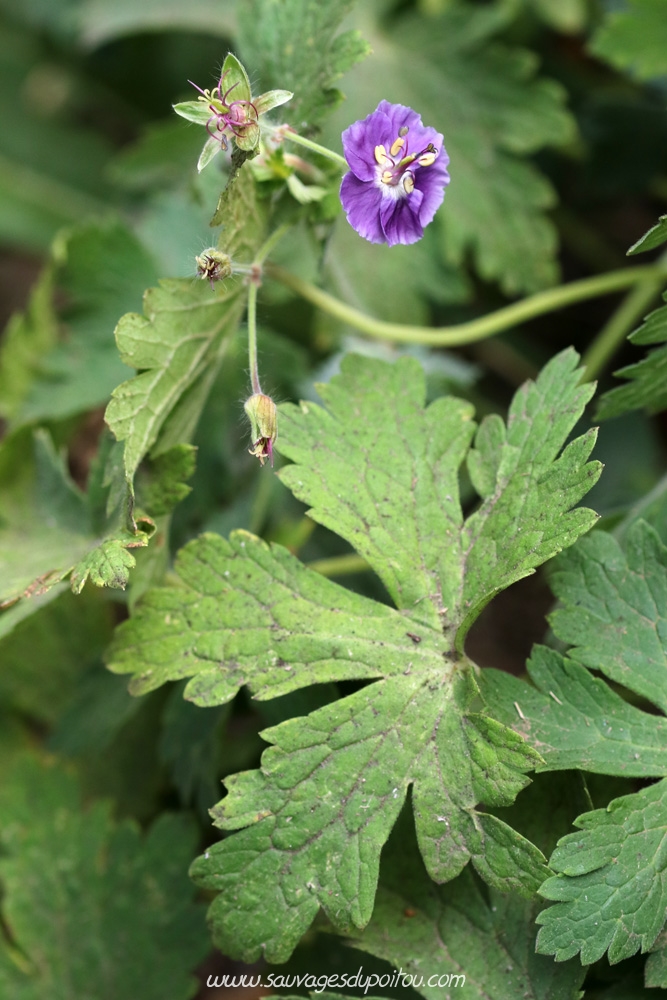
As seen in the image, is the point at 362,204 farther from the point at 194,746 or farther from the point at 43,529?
the point at 194,746

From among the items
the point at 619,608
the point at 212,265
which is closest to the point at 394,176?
the point at 212,265

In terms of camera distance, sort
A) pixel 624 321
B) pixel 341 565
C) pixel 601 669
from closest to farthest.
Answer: pixel 601 669 → pixel 341 565 → pixel 624 321

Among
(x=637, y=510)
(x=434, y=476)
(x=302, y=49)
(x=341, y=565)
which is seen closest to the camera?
(x=434, y=476)

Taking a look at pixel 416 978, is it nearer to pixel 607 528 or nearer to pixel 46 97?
pixel 607 528

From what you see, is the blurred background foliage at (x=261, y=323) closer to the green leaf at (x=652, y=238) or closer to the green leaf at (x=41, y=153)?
the green leaf at (x=41, y=153)

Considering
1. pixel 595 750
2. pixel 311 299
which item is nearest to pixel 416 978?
pixel 595 750

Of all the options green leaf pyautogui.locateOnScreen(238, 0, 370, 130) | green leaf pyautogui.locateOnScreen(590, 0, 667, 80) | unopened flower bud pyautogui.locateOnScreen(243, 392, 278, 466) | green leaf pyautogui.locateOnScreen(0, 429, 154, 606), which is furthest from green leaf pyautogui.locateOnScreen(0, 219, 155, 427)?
green leaf pyautogui.locateOnScreen(590, 0, 667, 80)

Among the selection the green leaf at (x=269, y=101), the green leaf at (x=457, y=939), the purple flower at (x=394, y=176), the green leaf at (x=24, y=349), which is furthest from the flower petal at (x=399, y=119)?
the green leaf at (x=24, y=349)

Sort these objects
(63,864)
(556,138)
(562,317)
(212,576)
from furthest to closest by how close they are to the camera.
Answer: (562,317), (556,138), (63,864), (212,576)
